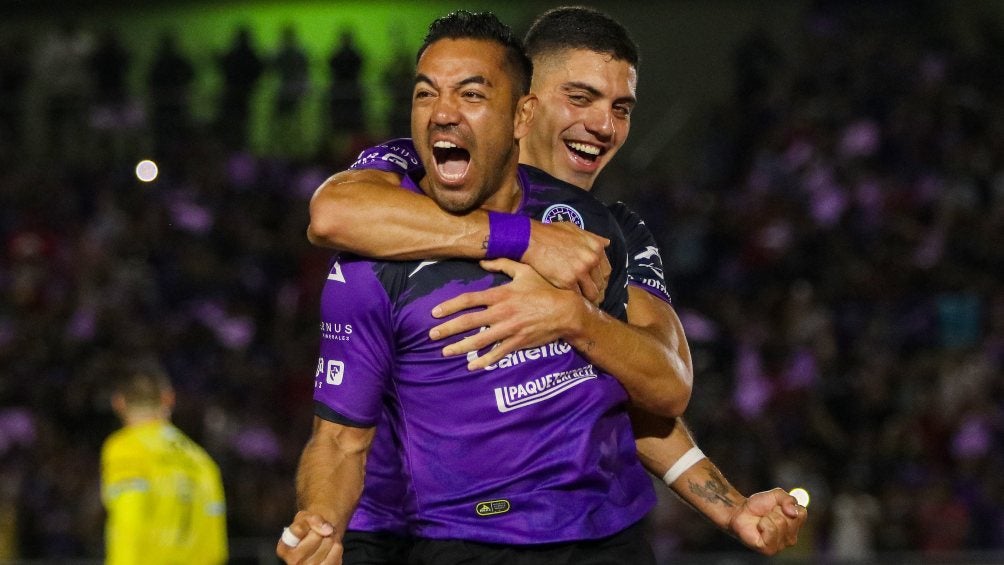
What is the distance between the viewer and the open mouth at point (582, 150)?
431cm

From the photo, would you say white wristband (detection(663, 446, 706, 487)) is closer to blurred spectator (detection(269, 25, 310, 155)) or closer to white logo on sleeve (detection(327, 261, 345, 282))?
white logo on sleeve (detection(327, 261, 345, 282))

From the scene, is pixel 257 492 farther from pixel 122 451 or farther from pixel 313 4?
pixel 313 4

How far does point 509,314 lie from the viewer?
10.8 ft

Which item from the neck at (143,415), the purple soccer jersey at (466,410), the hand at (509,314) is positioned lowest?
the neck at (143,415)

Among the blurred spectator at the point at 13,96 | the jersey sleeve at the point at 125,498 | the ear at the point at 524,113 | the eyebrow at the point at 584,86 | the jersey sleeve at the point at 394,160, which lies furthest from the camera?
the blurred spectator at the point at 13,96

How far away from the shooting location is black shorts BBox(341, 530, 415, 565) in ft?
12.6

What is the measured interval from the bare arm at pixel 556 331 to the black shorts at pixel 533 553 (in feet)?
1.16

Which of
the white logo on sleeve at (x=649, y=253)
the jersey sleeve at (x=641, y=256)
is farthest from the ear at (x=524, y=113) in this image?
the white logo on sleeve at (x=649, y=253)

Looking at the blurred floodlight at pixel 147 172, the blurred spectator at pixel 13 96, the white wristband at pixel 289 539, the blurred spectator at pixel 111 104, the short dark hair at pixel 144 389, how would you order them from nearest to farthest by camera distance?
the white wristband at pixel 289 539 → the short dark hair at pixel 144 389 → the blurred floodlight at pixel 147 172 → the blurred spectator at pixel 111 104 → the blurred spectator at pixel 13 96

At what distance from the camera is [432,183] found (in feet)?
11.2

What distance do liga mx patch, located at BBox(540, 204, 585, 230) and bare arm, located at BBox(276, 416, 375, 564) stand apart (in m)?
0.66

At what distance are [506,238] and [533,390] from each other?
Result: 0.34m

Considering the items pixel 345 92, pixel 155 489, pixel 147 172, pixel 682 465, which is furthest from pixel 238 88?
pixel 682 465

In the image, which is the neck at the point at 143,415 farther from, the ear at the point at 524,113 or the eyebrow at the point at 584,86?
the ear at the point at 524,113
